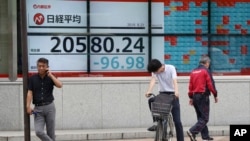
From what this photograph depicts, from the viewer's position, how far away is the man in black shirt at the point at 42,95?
1094cm

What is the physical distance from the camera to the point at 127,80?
15531mm

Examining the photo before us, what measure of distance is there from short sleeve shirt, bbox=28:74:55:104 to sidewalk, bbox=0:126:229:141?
323 cm

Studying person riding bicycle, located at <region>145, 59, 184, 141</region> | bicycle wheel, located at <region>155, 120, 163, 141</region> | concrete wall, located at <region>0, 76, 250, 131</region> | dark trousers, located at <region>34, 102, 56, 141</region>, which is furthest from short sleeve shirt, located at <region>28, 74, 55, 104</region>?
concrete wall, located at <region>0, 76, 250, 131</region>

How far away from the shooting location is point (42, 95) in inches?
433

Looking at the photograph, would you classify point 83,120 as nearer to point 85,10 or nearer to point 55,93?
point 55,93

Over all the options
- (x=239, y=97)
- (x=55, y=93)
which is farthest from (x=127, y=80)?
(x=239, y=97)

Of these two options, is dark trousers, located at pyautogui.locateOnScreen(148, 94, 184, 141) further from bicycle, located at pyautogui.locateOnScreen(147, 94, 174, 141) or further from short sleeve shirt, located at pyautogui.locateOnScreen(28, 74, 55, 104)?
short sleeve shirt, located at pyautogui.locateOnScreen(28, 74, 55, 104)

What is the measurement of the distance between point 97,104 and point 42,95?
4456 millimetres

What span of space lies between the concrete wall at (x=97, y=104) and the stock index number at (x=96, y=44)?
0.69m

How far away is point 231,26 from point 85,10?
3.56 meters

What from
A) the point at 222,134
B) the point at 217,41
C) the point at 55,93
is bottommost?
the point at 222,134

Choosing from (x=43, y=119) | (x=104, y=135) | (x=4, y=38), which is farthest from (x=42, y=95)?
(x=4, y=38)

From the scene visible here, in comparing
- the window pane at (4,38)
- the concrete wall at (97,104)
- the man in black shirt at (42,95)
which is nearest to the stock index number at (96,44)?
the concrete wall at (97,104)

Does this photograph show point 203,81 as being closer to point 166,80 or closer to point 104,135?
point 166,80
